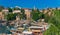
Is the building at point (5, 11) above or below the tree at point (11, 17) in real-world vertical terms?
above

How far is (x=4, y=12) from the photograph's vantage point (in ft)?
15.8

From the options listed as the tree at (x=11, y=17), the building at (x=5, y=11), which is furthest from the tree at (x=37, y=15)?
the building at (x=5, y=11)

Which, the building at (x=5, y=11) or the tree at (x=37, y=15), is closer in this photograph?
the tree at (x=37, y=15)

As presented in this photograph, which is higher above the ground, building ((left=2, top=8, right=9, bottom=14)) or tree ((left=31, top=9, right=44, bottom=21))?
building ((left=2, top=8, right=9, bottom=14))

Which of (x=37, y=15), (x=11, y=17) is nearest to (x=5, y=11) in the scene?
(x=11, y=17)

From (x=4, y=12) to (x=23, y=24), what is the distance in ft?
1.44

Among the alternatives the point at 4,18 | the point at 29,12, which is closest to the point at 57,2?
the point at 29,12

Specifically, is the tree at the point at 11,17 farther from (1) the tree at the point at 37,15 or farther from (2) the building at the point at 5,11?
(1) the tree at the point at 37,15

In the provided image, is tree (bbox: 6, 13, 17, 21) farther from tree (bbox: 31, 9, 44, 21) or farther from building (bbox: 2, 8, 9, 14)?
tree (bbox: 31, 9, 44, 21)

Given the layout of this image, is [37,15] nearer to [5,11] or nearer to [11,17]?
[11,17]

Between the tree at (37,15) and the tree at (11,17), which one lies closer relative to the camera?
the tree at (37,15)

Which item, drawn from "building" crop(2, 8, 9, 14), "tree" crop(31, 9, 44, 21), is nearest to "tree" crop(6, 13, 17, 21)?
"building" crop(2, 8, 9, 14)

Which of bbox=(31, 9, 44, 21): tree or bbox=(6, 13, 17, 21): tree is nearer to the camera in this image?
bbox=(31, 9, 44, 21): tree

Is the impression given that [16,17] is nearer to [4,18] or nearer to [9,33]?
[4,18]
